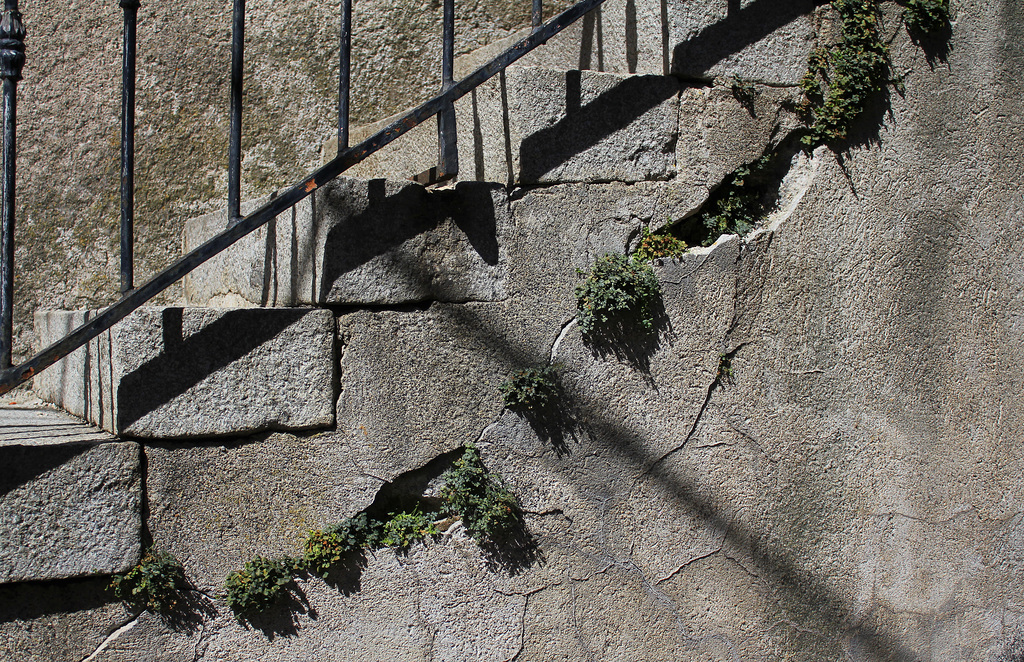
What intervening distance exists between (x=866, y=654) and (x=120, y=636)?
2.35 m

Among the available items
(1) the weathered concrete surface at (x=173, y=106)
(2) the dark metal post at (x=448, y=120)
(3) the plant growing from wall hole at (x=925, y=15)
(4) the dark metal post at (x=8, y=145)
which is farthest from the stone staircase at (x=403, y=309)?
(1) the weathered concrete surface at (x=173, y=106)

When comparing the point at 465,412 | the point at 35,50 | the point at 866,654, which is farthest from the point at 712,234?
the point at 35,50

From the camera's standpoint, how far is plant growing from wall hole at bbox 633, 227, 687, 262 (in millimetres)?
2322

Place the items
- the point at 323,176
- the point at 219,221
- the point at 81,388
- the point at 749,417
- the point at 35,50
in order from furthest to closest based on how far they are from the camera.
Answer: the point at 35,50, the point at 219,221, the point at 749,417, the point at 81,388, the point at 323,176

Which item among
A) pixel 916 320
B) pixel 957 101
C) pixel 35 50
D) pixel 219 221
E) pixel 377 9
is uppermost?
pixel 35 50

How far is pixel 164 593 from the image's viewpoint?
199 cm

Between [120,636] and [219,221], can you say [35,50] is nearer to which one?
[219,221]

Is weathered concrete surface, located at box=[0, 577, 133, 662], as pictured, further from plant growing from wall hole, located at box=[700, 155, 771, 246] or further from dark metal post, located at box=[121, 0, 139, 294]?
plant growing from wall hole, located at box=[700, 155, 771, 246]

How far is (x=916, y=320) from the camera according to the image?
2494 millimetres

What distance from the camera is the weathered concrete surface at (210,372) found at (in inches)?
75.6

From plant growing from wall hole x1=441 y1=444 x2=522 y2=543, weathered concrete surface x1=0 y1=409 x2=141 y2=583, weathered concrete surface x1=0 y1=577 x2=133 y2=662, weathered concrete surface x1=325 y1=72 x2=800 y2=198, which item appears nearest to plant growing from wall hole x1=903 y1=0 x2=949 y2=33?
weathered concrete surface x1=325 y1=72 x2=800 y2=198

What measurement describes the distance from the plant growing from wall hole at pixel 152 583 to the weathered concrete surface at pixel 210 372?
345mm

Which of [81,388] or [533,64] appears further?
[533,64]

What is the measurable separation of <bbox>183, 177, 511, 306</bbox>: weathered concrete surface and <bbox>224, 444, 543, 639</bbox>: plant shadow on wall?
53 centimetres
